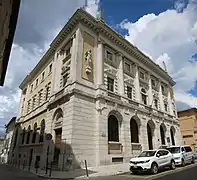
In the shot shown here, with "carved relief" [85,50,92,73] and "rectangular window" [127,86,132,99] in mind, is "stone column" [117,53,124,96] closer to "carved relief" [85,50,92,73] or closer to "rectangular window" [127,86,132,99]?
"rectangular window" [127,86,132,99]

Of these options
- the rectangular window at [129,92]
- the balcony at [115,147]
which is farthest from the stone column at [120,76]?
the balcony at [115,147]

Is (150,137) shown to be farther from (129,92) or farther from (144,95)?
(129,92)

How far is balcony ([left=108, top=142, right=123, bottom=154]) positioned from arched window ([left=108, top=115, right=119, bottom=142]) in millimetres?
653

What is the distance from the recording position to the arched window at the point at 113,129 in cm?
1908

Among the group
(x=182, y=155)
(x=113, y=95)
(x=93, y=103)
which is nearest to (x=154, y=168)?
(x=182, y=155)

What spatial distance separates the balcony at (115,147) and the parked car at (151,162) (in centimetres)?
468

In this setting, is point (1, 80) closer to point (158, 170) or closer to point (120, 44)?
point (120, 44)

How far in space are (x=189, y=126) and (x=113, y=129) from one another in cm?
2553

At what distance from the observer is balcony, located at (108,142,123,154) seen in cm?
1791

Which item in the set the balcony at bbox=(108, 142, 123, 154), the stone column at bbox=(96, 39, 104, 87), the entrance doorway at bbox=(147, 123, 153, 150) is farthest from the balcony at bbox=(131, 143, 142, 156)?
the stone column at bbox=(96, 39, 104, 87)

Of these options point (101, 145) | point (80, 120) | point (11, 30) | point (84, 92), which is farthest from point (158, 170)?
point (11, 30)

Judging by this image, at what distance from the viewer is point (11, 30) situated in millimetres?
11609

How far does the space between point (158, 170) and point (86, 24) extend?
636 inches

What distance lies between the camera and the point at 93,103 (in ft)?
59.7
